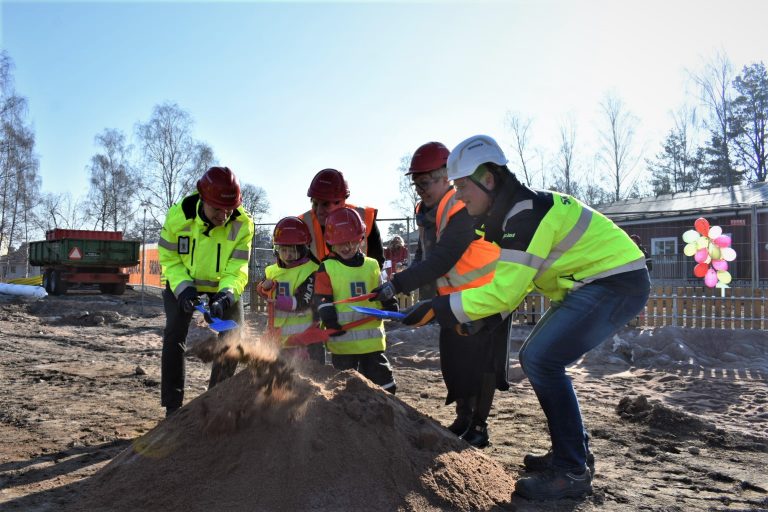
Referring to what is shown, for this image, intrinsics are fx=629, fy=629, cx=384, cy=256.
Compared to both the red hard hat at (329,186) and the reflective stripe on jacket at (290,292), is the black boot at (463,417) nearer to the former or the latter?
the reflective stripe on jacket at (290,292)

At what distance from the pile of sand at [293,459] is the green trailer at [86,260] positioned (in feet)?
62.3

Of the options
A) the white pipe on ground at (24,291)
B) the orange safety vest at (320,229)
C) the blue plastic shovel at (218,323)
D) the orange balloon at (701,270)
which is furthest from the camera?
the white pipe on ground at (24,291)

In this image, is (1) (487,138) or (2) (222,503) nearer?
(2) (222,503)

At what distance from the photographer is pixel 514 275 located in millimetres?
2969

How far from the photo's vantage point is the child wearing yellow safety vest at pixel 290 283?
443cm

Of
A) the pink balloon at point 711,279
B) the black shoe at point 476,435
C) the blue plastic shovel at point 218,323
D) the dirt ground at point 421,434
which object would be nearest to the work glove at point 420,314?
the dirt ground at point 421,434

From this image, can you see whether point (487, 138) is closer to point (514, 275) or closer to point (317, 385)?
point (514, 275)

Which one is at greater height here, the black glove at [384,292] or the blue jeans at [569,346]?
the black glove at [384,292]

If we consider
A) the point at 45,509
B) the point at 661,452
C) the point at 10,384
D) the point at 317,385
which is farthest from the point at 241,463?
the point at 10,384

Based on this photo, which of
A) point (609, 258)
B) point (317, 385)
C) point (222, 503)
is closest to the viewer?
point (222, 503)

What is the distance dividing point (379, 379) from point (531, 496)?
4.71 feet

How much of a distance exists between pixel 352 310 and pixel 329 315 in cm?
18

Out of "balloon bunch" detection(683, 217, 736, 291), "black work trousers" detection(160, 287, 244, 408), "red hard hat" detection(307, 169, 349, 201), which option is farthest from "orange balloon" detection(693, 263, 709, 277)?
"black work trousers" detection(160, 287, 244, 408)

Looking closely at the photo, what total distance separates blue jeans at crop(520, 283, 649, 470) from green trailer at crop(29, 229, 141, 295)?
65.5 feet
